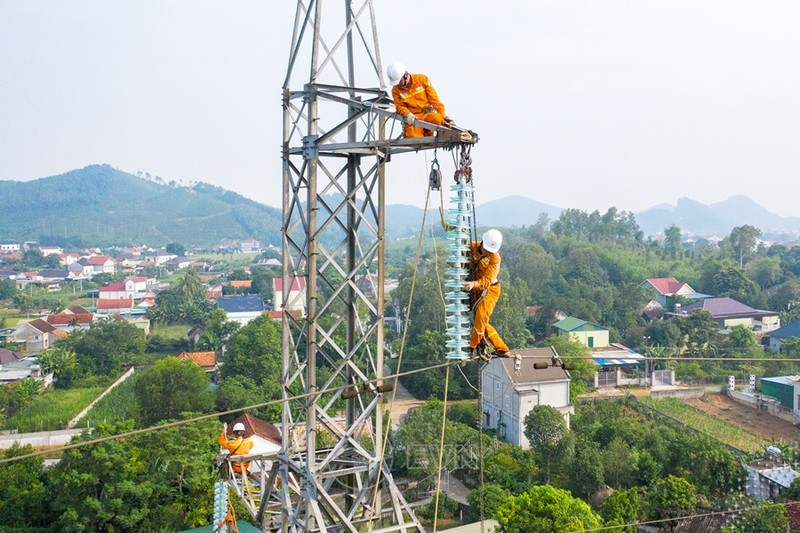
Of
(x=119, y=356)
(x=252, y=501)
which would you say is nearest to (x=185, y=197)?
(x=119, y=356)

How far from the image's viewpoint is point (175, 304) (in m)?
38.8

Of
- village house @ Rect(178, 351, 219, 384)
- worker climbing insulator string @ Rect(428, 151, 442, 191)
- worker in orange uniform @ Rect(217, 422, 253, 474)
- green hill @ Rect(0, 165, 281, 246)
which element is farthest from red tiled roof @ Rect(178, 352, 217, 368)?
green hill @ Rect(0, 165, 281, 246)

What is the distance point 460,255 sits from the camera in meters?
4.79

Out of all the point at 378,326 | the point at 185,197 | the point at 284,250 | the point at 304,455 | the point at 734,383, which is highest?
the point at 185,197

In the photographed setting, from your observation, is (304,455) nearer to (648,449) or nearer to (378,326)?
(378,326)

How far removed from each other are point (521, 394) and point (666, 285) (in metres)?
25.1

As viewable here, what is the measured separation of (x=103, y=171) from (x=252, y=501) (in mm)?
198380

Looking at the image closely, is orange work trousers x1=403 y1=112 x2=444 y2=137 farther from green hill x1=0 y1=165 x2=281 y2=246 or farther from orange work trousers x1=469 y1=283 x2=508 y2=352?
green hill x1=0 y1=165 x2=281 y2=246

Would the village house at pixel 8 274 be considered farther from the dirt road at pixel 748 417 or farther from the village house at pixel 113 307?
the dirt road at pixel 748 417

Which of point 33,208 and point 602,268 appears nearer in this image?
point 602,268

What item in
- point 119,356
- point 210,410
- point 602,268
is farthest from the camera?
point 602,268

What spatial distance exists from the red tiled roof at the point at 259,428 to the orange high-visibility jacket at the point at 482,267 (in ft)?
40.4

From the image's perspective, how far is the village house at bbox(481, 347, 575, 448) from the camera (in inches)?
733

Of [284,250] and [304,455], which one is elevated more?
[284,250]
